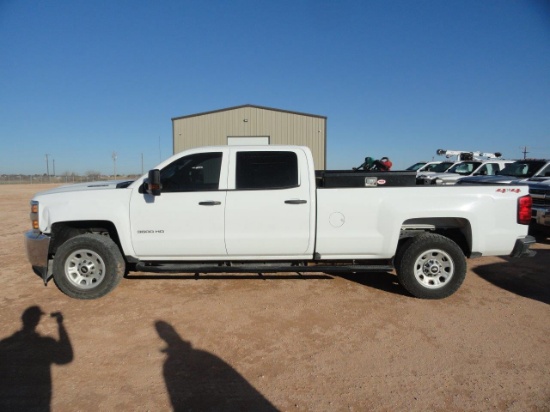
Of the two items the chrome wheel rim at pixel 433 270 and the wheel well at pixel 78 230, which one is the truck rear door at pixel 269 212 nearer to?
the chrome wheel rim at pixel 433 270

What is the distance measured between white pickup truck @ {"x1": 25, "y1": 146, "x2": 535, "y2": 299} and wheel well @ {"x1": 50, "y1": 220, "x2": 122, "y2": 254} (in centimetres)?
3

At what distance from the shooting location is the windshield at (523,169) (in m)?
10.1

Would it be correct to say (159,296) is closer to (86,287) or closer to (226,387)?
(86,287)

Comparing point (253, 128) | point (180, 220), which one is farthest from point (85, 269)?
point (253, 128)

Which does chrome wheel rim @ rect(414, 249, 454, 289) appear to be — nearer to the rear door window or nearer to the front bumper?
the rear door window

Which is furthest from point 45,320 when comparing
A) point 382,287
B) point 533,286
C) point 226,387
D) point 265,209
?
point 533,286

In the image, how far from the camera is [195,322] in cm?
377

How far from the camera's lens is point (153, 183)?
4078 millimetres

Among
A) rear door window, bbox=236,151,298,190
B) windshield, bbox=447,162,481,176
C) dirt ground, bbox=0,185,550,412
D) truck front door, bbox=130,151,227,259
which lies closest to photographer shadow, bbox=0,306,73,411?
dirt ground, bbox=0,185,550,412

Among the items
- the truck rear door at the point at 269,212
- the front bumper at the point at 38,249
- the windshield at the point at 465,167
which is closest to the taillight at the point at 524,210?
the truck rear door at the point at 269,212

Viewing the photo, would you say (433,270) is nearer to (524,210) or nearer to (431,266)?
(431,266)

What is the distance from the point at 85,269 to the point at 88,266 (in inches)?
2.4

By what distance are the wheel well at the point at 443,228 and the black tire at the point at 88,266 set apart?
12.2ft

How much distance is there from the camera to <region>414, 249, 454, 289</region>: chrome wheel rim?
14.3 ft
